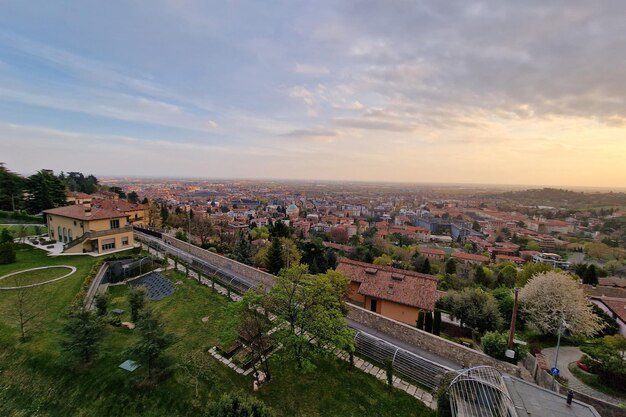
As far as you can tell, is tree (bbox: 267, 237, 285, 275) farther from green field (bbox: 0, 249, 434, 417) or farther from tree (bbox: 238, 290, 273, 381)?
tree (bbox: 238, 290, 273, 381)

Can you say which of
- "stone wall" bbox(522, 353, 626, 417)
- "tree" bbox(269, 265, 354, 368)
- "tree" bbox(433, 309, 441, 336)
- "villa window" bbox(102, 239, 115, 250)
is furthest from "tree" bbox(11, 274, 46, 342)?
"stone wall" bbox(522, 353, 626, 417)

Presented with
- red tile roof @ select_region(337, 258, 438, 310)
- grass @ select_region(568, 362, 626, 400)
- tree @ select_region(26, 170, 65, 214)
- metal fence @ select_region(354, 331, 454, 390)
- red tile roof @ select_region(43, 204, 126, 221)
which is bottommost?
grass @ select_region(568, 362, 626, 400)

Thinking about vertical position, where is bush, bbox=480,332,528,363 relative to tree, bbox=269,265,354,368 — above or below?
below

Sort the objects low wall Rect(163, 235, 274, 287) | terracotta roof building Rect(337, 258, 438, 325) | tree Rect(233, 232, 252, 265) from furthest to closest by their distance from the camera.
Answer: tree Rect(233, 232, 252, 265) < low wall Rect(163, 235, 274, 287) < terracotta roof building Rect(337, 258, 438, 325)

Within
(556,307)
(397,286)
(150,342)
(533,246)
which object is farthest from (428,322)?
(533,246)

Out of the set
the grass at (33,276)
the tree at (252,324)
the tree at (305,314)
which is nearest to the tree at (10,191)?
the grass at (33,276)

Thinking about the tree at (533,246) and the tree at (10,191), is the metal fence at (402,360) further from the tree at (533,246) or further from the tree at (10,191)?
the tree at (533,246)

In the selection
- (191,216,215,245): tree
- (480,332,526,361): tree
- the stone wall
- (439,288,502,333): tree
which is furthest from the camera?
(191,216,215,245): tree

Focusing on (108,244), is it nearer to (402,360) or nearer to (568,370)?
(402,360)
